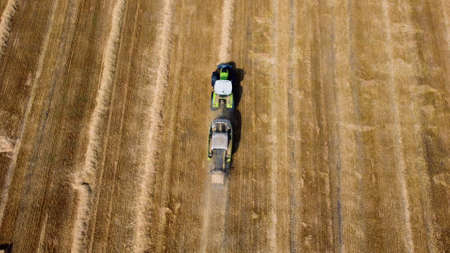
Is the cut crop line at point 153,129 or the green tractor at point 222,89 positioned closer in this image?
the cut crop line at point 153,129

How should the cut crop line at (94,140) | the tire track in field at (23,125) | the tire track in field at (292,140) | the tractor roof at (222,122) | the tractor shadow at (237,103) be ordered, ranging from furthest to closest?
the tractor shadow at (237,103)
the tractor roof at (222,122)
the tire track in field at (23,125)
the tire track in field at (292,140)
the cut crop line at (94,140)

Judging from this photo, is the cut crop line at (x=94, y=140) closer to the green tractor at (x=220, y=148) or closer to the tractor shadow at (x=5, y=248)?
the tractor shadow at (x=5, y=248)

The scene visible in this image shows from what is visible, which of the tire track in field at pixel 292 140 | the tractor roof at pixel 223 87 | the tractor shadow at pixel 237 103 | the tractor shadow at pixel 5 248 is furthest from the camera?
the tractor shadow at pixel 237 103

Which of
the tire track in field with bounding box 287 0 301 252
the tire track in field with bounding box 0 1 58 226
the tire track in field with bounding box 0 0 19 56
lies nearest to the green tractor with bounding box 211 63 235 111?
the tire track in field with bounding box 287 0 301 252

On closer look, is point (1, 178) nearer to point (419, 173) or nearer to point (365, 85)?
point (365, 85)

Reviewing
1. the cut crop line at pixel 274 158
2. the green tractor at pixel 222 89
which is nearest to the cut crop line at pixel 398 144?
the cut crop line at pixel 274 158

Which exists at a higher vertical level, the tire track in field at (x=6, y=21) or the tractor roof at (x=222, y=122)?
the tire track in field at (x=6, y=21)

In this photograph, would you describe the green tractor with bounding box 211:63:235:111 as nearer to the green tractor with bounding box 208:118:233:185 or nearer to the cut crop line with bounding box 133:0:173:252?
the green tractor with bounding box 208:118:233:185
